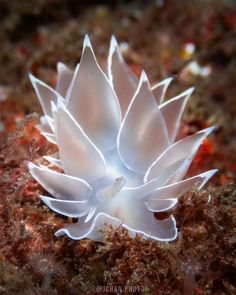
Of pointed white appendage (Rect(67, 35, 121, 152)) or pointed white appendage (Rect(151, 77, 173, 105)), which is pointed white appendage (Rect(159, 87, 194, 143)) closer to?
pointed white appendage (Rect(151, 77, 173, 105))

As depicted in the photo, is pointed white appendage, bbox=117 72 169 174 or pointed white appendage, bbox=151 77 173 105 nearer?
pointed white appendage, bbox=117 72 169 174

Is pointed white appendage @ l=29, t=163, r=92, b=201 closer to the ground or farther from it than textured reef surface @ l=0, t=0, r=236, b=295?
farther from it

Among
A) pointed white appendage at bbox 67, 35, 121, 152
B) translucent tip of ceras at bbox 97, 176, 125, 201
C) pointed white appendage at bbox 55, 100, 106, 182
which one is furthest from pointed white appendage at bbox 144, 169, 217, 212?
pointed white appendage at bbox 67, 35, 121, 152

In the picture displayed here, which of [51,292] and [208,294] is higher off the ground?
[51,292]

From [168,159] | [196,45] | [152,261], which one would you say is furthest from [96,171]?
[196,45]

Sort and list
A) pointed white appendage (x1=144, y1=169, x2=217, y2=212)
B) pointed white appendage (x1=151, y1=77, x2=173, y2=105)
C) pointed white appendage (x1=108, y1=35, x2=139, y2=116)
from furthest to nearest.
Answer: pointed white appendage (x1=151, y1=77, x2=173, y2=105)
pointed white appendage (x1=108, y1=35, x2=139, y2=116)
pointed white appendage (x1=144, y1=169, x2=217, y2=212)

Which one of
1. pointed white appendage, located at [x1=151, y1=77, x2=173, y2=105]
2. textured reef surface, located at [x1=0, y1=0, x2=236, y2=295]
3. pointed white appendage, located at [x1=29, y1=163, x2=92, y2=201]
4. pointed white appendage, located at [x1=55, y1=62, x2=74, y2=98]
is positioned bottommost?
textured reef surface, located at [x1=0, y1=0, x2=236, y2=295]

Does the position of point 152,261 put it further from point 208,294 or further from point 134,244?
point 208,294
